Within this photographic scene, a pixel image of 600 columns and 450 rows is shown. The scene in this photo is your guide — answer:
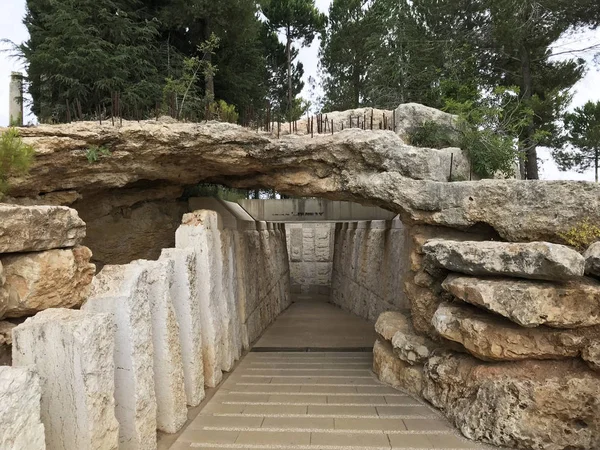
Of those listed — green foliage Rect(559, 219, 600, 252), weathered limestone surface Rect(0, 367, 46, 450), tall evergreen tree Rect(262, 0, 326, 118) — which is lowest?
weathered limestone surface Rect(0, 367, 46, 450)

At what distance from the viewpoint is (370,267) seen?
10.8 m

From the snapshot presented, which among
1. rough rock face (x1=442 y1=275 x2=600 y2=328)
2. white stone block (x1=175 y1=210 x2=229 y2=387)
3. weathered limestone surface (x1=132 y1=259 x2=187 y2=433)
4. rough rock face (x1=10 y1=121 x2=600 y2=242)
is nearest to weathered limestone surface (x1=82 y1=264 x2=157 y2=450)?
weathered limestone surface (x1=132 y1=259 x2=187 y2=433)

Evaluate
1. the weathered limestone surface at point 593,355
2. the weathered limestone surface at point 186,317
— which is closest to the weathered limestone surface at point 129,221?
the weathered limestone surface at point 186,317

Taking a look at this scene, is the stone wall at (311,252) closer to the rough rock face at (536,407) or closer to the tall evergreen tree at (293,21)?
the tall evergreen tree at (293,21)

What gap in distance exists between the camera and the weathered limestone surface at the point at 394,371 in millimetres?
5641

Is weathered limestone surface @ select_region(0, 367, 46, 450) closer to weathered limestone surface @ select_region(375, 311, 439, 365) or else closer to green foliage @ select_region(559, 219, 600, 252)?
weathered limestone surface @ select_region(375, 311, 439, 365)

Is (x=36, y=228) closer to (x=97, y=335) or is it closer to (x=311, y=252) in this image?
(x=97, y=335)

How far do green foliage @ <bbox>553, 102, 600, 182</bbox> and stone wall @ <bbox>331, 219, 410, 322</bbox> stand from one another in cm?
1000

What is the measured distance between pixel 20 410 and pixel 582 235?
5.42 m

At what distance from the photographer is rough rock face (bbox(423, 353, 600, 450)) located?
13.5 feet

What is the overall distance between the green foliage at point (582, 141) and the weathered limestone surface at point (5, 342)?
58.9ft

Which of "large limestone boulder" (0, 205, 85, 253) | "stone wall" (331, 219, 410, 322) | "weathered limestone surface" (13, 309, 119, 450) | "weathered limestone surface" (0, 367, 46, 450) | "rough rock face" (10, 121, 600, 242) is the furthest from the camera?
"stone wall" (331, 219, 410, 322)

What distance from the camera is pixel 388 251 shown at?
948cm

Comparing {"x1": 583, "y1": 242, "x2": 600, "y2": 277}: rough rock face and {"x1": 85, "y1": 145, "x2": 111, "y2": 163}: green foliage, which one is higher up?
{"x1": 85, "y1": 145, "x2": 111, "y2": 163}: green foliage
